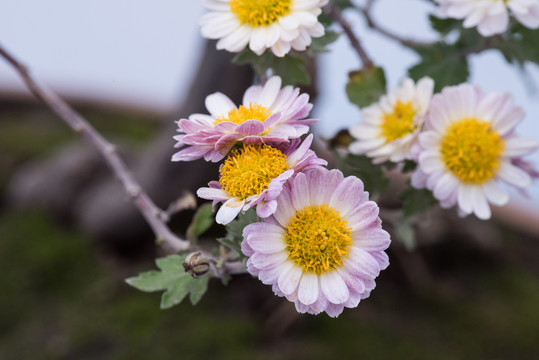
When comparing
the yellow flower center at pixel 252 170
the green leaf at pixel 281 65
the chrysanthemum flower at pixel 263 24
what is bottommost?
the green leaf at pixel 281 65

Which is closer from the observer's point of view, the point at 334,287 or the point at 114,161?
the point at 334,287

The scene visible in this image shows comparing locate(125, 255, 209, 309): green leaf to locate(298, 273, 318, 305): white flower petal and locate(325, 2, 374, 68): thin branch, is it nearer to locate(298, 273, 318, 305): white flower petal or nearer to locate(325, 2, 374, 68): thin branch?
locate(298, 273, 318, 305): white flower petal

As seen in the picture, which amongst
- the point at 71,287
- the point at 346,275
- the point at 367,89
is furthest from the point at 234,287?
the point at 346,275

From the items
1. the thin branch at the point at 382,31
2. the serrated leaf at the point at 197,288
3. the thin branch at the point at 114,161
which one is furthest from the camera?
the thin branch at the point at 382,31

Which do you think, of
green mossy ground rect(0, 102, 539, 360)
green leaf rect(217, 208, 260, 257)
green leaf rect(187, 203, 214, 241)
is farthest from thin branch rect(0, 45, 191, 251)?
green mossy ground rect(0, 102, 539, 360)

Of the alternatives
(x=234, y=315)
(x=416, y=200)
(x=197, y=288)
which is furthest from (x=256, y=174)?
(x=234, y=315)

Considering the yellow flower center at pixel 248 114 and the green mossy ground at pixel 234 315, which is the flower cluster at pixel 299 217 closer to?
the yellow flower center at pixel 248 114

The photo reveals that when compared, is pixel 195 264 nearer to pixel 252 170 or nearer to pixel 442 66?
pixel 252 170

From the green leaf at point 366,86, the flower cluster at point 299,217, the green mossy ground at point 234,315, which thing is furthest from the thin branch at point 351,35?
the green mossy ground at point 234,315
